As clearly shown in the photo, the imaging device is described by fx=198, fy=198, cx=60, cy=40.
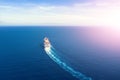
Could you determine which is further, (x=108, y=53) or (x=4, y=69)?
(x=108, y=53)

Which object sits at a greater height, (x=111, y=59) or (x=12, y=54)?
(x=111, y=59)

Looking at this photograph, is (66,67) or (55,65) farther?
(55,65)

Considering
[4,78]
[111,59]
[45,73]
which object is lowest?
[4,78]

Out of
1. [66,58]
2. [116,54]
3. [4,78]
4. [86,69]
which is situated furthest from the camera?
[116,54]

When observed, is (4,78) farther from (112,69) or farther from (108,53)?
(108,53)

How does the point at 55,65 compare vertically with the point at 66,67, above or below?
below

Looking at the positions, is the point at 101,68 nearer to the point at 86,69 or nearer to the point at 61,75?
the point at 86,69

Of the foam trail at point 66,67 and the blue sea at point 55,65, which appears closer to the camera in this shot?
the foam trail at point 66,67

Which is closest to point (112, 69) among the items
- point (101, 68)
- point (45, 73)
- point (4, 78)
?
point (101, 68)

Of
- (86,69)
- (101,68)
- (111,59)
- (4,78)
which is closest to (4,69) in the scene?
Result: (4,78)

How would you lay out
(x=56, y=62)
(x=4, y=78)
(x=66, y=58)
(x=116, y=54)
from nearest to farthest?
(x=4, y=78)
(x=56, y=62)
(x=66, y=58)
(x=116, y=54)

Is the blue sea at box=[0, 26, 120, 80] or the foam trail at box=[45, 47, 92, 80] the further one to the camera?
the blue sea at box=[0, 26, 120, 80]
